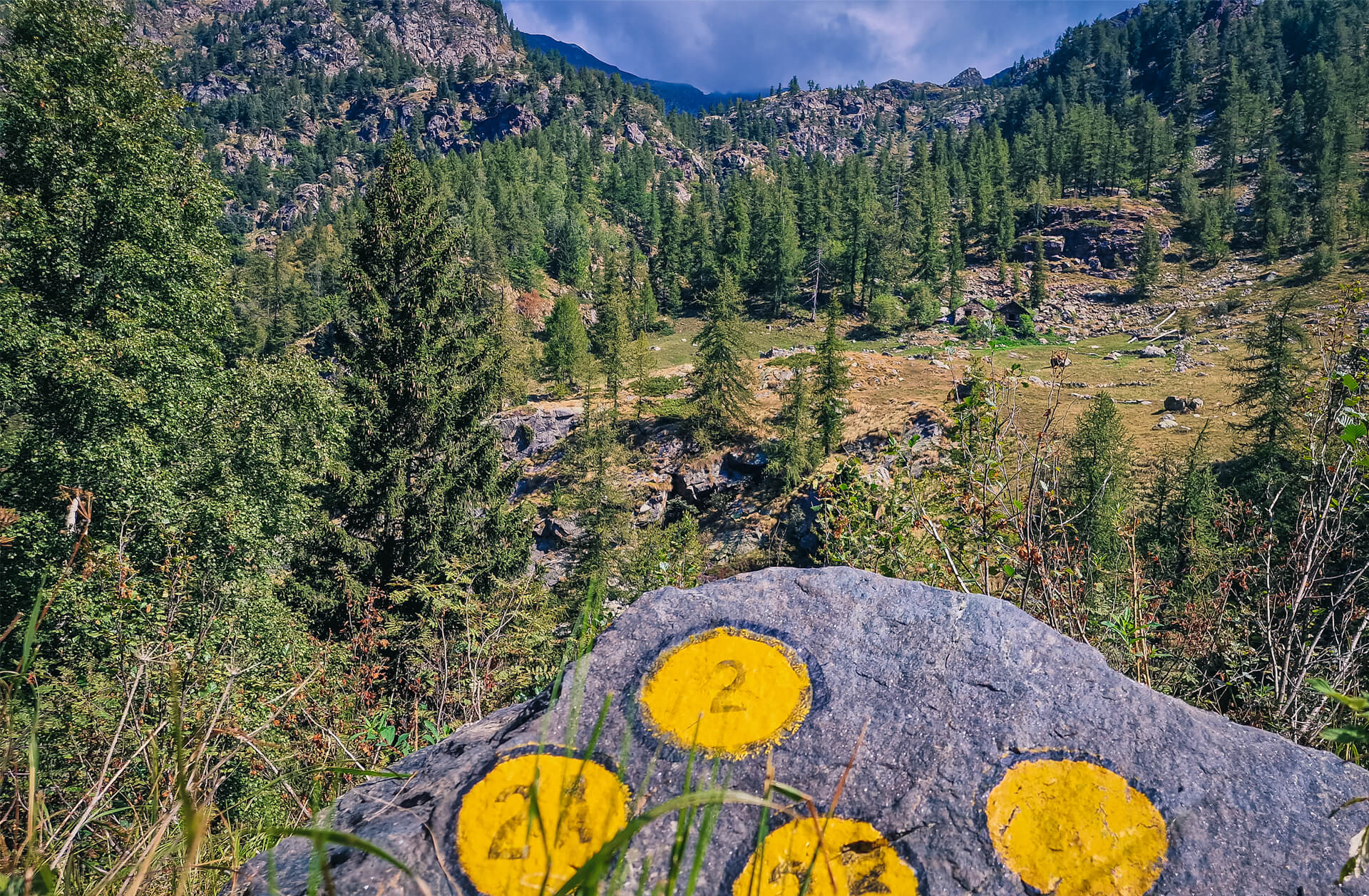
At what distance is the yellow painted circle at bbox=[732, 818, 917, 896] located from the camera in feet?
5.38

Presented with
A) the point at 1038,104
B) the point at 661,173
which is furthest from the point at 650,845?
the point at 1038,104

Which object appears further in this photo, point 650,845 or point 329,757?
point 329,757

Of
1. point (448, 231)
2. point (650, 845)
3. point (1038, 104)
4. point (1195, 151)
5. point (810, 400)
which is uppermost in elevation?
point (1038, 104)

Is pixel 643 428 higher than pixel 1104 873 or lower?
lower

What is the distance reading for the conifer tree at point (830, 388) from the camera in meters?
30.2

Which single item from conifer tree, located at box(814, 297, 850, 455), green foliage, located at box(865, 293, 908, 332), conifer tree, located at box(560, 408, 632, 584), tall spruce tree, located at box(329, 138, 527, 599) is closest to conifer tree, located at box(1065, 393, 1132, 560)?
conifer tree, located at box(814, 297, 850, 455)

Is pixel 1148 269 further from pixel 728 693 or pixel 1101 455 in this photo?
pixel 728 693

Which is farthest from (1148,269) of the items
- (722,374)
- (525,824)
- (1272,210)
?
(525,824)

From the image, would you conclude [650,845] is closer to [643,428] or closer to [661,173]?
[643,428]

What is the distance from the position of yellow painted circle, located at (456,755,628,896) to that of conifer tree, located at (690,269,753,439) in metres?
32.5

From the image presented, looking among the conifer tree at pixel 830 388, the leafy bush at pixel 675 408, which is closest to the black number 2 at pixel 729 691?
the conifer tree at pixel 830 388

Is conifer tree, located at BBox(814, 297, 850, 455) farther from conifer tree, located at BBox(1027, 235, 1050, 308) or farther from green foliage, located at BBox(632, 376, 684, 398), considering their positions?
conifer tree, located at BBox(1027, 235, 1050, 308)

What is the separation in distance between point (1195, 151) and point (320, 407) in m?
126

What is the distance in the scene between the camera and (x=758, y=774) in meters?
1.98
